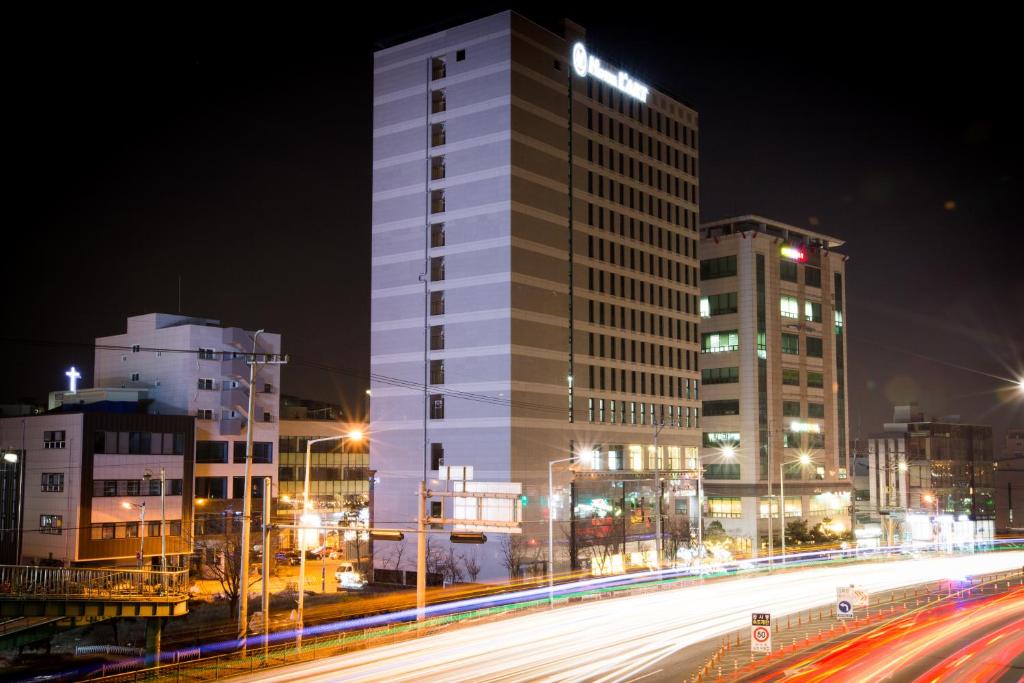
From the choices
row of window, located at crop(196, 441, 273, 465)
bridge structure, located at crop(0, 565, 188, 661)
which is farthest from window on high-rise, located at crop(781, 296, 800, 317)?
bridge structure, located at crop(0, 565, 188, 661)

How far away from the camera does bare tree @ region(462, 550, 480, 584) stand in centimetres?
8254

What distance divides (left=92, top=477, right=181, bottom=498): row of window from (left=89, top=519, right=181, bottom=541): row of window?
241 cm

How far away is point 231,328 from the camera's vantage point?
9638 cm

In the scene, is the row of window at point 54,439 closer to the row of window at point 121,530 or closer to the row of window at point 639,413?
the row of window at point 121,530

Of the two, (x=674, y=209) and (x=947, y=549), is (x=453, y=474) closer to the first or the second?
(x=674, y=209)

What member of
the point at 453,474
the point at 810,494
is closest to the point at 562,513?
the point at 453,474

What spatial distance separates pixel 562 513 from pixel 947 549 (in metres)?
49.6

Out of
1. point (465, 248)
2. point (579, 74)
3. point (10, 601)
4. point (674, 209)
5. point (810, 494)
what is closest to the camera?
point (10, 601)

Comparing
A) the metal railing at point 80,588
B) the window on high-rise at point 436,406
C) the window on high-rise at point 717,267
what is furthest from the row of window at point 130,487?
the window on high-rise at point 717,267

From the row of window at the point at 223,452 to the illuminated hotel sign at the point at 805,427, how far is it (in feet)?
205

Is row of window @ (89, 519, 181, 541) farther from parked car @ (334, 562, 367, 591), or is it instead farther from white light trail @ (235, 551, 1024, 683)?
white light trail @ (235, 551, 1024, 683)

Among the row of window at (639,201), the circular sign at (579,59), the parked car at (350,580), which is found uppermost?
the circular sign at (579,59)

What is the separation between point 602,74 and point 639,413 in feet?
112

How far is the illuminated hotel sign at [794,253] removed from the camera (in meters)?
120
